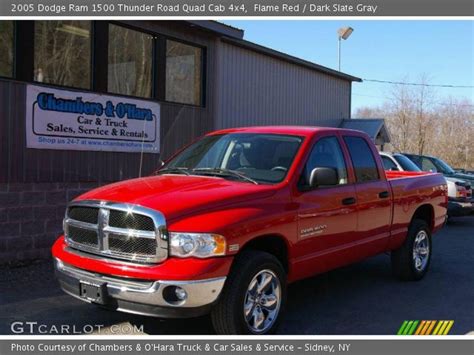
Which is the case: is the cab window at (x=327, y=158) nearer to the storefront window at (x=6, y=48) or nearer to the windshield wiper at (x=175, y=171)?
the windshield wiper at (x=175, y=171)

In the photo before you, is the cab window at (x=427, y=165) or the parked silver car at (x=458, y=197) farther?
the cab window at (x=427, y=165)

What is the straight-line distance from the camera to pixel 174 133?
34.4 ft

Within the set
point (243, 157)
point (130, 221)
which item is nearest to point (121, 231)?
point (130, 221)

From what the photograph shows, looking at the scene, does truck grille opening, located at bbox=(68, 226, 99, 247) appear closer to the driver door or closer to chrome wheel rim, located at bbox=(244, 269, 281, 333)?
chrome wheel rim, located at bbox=(244, 269, 281, 333)

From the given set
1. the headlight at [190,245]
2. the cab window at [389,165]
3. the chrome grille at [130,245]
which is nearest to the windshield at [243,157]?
the headlight at [190,245]

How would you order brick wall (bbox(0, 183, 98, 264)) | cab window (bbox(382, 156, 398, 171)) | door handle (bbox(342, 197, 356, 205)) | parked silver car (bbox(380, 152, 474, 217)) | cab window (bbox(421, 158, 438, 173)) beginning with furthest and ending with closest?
cab window (bbox(421, 158, 438, 173)), parked silver car (bbox(380, 152, 474, 217)), cab window (bbox(382, 156, 398, 171)), brick wall (bbox(0, 183, 98, 264)), door handle (bbox(342, 197, 356, 205))

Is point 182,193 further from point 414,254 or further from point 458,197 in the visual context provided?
point 458,197

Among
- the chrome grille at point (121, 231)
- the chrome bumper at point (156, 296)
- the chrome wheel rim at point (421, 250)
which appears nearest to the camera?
the chrome bumper at point (156, 296)

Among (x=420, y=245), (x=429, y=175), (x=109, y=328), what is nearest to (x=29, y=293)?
(x=109, y=328)

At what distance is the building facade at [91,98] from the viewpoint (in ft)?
25.3

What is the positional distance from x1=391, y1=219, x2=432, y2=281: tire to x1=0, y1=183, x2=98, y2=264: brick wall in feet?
16.4

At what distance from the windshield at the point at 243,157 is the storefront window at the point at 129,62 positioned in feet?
13.2

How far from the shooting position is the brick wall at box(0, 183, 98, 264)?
7.53m
